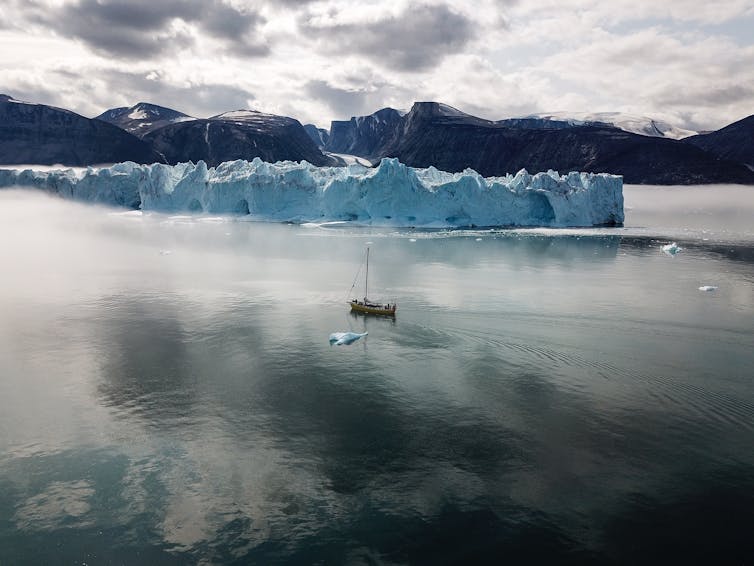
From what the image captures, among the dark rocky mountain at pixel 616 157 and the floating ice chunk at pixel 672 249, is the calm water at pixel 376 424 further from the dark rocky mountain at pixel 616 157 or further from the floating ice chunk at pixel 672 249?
the dark rocky mountain at pixel 616 157

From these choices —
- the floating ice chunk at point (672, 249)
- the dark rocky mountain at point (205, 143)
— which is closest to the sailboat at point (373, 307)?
the floating ice chunk at point (672, 249)

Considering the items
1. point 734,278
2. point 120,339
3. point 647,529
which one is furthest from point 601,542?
point 734,278

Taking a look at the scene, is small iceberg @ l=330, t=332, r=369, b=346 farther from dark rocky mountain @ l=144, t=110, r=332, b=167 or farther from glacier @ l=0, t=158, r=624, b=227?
dark rocky mountain @ l=144, t=110, r=332, b=167

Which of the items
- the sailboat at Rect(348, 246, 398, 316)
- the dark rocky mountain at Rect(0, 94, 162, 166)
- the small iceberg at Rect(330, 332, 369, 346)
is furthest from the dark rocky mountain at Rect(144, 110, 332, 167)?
the small iceberg at Rect(330, 332, 369, 346)

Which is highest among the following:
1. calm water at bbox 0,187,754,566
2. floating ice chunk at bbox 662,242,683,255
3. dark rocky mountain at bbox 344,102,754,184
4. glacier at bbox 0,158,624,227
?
dark rocky mountain at bbox 344,102,754,184

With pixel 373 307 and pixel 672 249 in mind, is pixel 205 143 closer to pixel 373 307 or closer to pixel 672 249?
pixel 672 249

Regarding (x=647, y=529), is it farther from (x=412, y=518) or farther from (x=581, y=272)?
(x=581, y=272)
